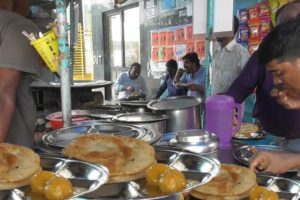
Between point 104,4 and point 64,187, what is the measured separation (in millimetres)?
9371

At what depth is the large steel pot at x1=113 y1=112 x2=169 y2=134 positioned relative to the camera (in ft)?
5.25

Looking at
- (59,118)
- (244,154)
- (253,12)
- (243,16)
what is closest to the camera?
(244,154)

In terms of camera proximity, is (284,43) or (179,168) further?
(284,43)

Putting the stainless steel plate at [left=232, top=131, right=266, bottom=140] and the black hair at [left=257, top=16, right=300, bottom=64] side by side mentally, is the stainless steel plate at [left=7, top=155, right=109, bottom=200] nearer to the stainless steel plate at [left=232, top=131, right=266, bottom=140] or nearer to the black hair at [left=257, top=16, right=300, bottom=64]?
the black hair at [left=257, top=16, right=300, bottom=64]

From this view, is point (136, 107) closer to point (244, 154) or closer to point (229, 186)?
point (244, 154)

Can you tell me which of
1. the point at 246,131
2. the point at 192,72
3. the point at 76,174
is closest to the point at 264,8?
the point at 192,72

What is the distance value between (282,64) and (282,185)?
1.41 feet

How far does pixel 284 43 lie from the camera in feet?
4.08

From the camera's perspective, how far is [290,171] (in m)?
1.35

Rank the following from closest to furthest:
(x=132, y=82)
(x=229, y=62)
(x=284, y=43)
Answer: (x=284, y=43) < (x=229, y=62) < (x=132, y=82)

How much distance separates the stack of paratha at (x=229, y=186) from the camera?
1059 millimetres

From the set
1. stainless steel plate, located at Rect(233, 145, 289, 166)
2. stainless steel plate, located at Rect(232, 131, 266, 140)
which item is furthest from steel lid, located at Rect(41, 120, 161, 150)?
stainless steel plate, located at Rect(232, 131, 266, 140)

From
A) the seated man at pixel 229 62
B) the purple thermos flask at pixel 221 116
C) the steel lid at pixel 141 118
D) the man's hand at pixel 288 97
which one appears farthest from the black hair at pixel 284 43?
the seated man at pixel 229 62

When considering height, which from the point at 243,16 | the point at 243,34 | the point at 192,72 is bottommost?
the point at 192,72
